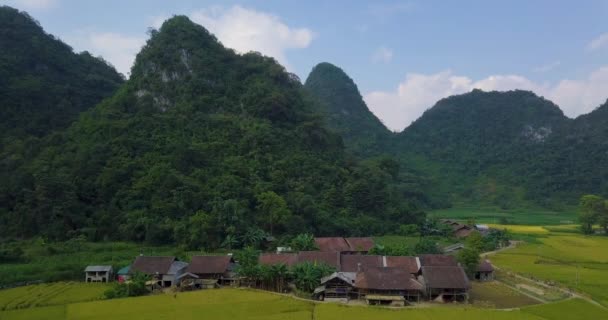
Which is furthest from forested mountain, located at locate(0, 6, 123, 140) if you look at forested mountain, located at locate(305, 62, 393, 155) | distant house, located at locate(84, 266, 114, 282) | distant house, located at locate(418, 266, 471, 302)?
forested mountain, located at locate(305, 62, 393, 155)

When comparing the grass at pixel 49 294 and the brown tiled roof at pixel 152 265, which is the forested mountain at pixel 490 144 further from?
the grass at pixel 49 294

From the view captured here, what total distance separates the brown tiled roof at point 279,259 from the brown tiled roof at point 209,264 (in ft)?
7.63

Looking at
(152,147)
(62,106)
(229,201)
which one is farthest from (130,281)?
(62,106)

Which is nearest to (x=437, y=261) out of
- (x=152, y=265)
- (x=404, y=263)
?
(x=404, y=263)

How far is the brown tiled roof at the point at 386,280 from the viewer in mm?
27470

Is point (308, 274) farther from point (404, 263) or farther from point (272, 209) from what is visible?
point (272, 209)

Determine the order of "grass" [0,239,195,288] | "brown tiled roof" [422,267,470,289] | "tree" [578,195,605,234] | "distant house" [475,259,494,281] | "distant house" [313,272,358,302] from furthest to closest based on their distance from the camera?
"tree" [578,195,605,234] → "distant house" [475,259,494,281] → "grass" [0,239,195,288] → "distant house" [313,272,358,302] → "brown tiled roof" [422,267,470,289]

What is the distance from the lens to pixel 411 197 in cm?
8412

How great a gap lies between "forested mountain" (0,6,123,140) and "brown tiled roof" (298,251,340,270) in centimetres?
3392

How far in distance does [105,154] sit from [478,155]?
85.9 metres

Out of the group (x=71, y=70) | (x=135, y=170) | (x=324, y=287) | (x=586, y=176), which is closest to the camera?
(x=324, y=287)

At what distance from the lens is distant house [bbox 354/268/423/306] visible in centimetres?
2725

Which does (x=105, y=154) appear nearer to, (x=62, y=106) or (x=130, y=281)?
(x=62, y=106)

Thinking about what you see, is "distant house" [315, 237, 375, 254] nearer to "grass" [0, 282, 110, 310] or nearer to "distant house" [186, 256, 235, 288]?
"distant house" [186, 256, 235, 288]
